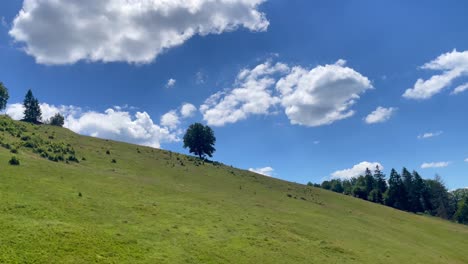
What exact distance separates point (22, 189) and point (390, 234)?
2112 inches

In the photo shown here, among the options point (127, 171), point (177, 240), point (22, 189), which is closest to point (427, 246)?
point (177, 240)

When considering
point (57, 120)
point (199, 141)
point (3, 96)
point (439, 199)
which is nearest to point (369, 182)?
point (439, 199)

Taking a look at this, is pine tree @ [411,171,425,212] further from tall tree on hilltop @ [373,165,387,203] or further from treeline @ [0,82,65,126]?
treeline @ [0,82,65,126]

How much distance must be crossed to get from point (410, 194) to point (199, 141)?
296 feet

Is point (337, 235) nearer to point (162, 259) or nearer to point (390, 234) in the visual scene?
point (390, 234)

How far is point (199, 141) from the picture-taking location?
113 meters

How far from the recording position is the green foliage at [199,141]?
372 ft

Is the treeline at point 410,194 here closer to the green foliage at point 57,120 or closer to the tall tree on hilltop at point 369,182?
the tall tree on hilltop at point 369,182

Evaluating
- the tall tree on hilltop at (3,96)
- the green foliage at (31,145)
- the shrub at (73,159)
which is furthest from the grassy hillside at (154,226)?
the tall tree on hilltop at (3,96)

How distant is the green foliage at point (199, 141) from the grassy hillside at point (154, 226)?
43.1m

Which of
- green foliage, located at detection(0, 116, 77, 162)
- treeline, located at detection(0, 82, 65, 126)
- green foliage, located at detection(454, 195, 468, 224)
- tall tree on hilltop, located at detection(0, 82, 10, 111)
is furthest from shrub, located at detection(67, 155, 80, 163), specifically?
green foliage, located at detection(454, 195, 468, 224)

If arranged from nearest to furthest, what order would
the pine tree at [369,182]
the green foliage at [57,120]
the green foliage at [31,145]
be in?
the green foliage at [31,145]
the green foliage at [57,120]
the pine tree at [369,182]

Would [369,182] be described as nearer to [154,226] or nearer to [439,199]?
[439,199]

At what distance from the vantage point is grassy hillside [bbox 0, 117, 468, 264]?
23156 millimetres
